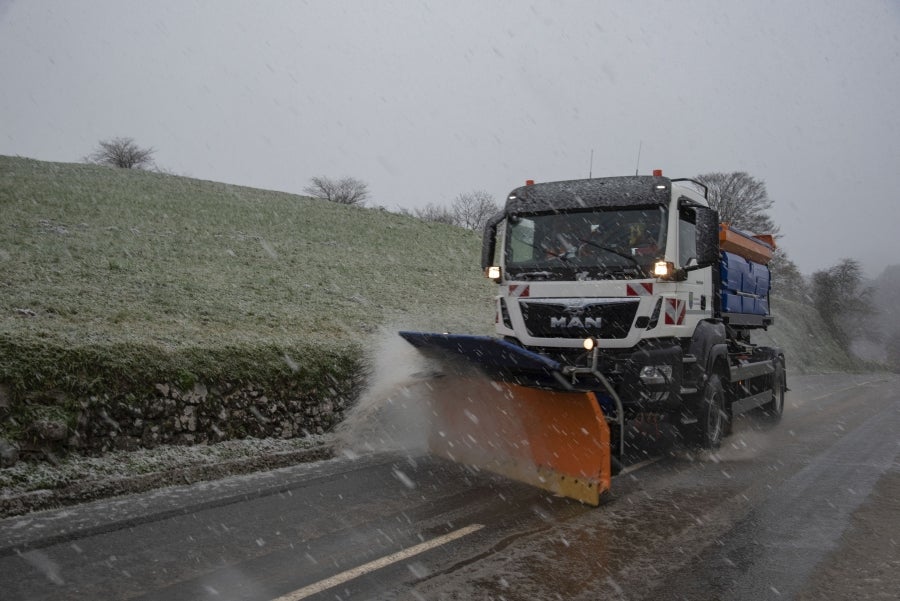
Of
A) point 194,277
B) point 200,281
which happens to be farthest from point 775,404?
point 194,277

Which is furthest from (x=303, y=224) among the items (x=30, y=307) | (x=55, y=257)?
(x=30, y=307)

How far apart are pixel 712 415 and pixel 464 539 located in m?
4.40

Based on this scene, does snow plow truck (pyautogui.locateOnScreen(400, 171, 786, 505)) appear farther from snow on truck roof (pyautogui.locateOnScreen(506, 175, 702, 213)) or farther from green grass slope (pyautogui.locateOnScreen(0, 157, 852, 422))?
green grass slope (pyautogui.locateOnScreen(0, 157, 852, 422))

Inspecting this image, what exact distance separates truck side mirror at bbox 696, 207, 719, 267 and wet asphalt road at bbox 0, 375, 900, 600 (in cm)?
231

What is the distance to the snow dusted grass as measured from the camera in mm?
6070

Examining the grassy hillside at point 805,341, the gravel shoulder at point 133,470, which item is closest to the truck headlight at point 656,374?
the gravel shoulder at point 133,470

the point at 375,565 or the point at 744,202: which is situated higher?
the point at 744,202

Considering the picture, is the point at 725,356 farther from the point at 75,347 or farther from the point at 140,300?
the point at 140,300

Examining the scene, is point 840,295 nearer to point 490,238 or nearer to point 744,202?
point 744,202

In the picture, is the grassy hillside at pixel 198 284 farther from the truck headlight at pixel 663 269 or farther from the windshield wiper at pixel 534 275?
the truck headlight at pixel 663 269

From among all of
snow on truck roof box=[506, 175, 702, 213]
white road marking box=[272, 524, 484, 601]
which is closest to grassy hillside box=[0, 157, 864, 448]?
snow on truck roof box=[506, 175, 702, 213]

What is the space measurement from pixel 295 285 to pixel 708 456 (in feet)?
44.1

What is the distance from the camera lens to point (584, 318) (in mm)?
7293

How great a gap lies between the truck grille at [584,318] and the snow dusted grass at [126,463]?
332cm
